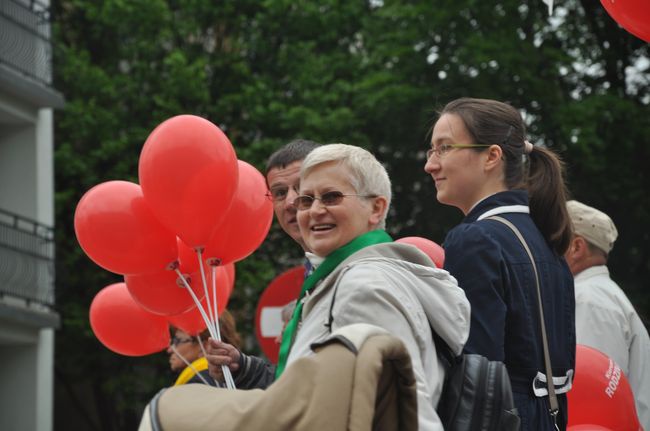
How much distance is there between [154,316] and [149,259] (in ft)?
4.44

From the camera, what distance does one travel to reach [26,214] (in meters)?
24.3

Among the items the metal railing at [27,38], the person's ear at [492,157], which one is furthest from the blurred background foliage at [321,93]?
the person's ear at [492,157]

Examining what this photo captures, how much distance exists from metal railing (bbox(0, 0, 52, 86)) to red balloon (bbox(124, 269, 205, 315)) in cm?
1753

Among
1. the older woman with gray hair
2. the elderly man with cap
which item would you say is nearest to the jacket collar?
the elderly man with cap

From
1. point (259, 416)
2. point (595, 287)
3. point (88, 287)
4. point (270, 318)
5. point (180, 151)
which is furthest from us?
point (88, 287)

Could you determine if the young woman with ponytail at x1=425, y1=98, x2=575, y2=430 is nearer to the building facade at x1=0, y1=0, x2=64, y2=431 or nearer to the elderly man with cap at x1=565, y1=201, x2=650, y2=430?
the elderly man with cap at x1=565, y1=201, x2=650, y2=430

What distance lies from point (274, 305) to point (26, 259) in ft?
43.0

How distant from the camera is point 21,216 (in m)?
23.9

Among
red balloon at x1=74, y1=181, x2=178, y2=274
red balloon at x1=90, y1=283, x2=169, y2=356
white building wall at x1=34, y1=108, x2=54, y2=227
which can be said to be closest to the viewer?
red balloon at x1=74, y1=181, x2=178, y2=274

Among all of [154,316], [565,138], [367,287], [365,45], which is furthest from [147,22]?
[367,287]

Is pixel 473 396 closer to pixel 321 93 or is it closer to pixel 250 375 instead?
pixel 250 375

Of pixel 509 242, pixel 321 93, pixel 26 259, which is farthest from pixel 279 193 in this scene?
pixel 321 93

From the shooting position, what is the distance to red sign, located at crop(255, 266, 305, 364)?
35.9 ft

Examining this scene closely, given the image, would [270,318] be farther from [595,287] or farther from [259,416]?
[259,416]
